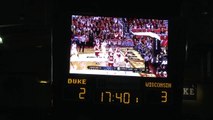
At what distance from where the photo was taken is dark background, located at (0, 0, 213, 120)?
10945mm

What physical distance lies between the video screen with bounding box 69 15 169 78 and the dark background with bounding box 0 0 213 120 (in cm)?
348

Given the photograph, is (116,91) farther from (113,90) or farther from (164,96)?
(164,96)

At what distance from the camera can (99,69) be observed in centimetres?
690

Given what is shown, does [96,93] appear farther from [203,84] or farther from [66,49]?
[203,84]

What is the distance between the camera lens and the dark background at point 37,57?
35.9 ft

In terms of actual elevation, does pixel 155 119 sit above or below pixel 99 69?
below

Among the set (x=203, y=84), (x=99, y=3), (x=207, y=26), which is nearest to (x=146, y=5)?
(x=99, y=3)

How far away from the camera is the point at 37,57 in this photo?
1514cm

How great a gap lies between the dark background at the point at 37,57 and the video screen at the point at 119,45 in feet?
11.4

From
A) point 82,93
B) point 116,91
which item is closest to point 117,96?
point 116,91

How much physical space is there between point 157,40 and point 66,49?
1477 mm

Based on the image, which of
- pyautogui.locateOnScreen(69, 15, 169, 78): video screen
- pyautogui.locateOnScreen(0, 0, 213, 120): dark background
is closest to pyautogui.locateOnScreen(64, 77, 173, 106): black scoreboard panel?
pyautogui.locateOnScreen(69, 15, 169, 78): video screen

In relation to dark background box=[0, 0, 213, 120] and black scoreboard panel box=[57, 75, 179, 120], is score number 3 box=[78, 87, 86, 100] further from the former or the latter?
dark background box=[0, 0, 213, 120]

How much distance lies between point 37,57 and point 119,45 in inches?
340
